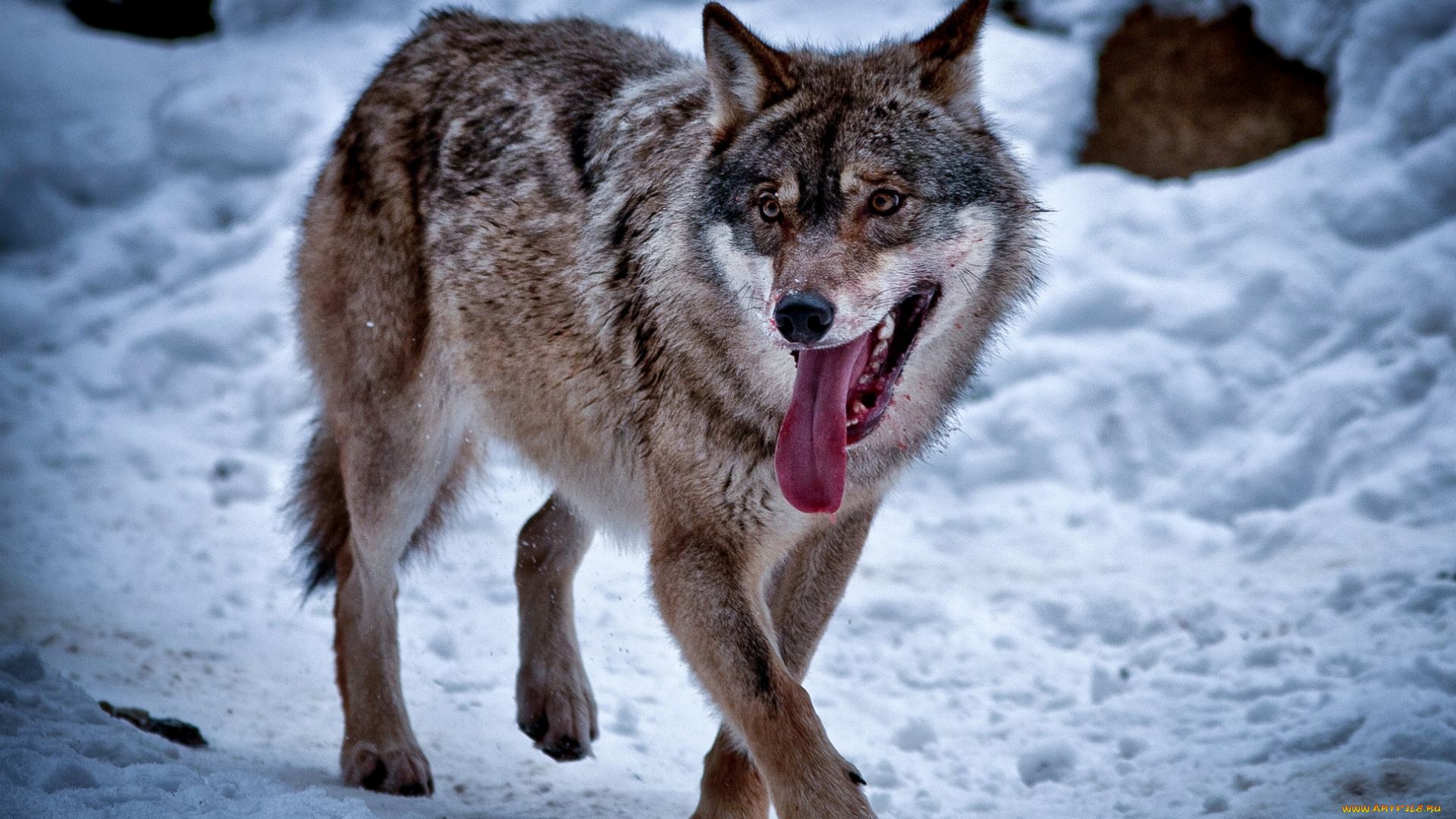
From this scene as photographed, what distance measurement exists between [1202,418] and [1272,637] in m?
1.95

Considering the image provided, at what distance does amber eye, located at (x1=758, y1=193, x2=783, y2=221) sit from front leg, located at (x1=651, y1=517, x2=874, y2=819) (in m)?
0.75

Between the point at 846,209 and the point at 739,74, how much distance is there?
52 centimetres

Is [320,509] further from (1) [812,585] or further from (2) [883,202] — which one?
(2) [883,202]

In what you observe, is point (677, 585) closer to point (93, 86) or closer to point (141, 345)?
point (141, 345)

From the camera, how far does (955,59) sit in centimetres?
295

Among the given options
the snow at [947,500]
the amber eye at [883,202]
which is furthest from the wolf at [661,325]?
the snow at [947,500]

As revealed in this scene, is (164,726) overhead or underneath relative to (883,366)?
underneath

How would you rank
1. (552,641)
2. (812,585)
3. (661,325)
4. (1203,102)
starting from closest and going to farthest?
(661,325)
(812,585)
(552,641)
(1203,102)

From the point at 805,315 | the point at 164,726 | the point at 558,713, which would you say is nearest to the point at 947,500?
the point at 558,713

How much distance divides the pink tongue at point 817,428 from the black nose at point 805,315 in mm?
160

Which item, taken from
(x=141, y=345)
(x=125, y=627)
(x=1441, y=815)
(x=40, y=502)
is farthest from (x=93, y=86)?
(x=1441, y=815)

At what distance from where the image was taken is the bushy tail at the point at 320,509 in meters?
4.04

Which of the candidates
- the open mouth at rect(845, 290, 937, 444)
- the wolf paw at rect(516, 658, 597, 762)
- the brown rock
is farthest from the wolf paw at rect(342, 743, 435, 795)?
the brown rock

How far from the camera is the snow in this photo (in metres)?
3.39
